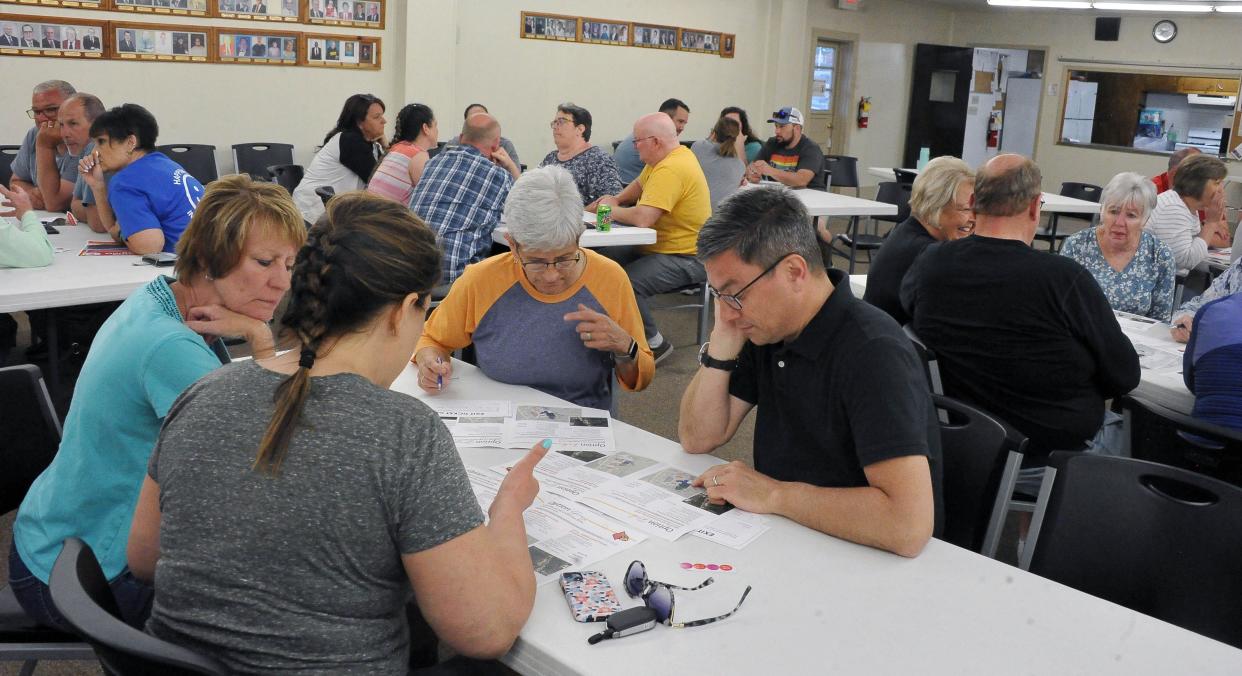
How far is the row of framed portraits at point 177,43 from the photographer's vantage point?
6.73 m

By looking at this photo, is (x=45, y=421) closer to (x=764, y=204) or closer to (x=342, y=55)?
(x=764, y=204)

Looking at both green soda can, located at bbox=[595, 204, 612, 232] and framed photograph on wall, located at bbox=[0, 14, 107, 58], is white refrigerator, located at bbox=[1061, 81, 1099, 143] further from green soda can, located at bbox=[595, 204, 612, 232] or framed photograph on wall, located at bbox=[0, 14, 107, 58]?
framed photograph on wall, located at bbox=[0, 14, 107, 58]

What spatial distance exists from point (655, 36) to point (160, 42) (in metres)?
5.13

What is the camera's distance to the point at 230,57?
302 inches

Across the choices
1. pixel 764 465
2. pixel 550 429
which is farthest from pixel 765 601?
pixel 550 429

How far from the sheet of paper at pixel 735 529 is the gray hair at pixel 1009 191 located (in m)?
1.47

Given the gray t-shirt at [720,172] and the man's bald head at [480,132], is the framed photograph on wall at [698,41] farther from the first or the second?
the man's bald head at [480,132]

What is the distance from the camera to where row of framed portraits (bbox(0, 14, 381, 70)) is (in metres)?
6.73

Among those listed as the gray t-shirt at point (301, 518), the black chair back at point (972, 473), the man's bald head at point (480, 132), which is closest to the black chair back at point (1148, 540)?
the black chair back at point (972, 473)

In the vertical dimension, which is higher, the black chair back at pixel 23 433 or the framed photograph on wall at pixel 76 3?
the framed photograph on wall at pixel 76 3

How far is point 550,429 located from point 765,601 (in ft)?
2.85

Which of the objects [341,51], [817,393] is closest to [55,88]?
[341,51]

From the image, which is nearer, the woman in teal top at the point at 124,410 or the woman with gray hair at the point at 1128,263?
the woman in teal top at the point at 124,410

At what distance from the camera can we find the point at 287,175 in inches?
255
